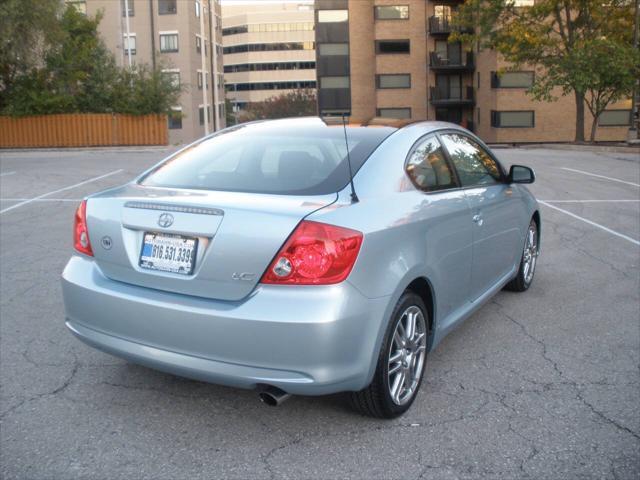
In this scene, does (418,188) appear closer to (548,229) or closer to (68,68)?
(548,229)

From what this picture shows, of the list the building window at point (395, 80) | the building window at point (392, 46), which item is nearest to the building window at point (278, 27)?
the building window at point (392, 46)

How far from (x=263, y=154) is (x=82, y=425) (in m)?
1.80

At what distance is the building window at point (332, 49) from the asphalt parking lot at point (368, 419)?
5815 centimetres

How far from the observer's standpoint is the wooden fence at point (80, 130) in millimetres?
34312

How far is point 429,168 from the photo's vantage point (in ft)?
14.4

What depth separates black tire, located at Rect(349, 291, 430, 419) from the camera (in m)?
3.59

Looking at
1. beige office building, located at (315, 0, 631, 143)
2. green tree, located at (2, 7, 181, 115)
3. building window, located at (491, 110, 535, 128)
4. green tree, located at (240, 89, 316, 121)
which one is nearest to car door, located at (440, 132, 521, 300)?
green tree, located at (2, 7, 181, 115)

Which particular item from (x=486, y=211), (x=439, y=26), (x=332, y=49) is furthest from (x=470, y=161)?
(x=332, y=49)

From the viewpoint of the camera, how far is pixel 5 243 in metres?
8.66

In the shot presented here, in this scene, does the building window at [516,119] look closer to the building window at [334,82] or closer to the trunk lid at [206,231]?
the building window at [334,82]

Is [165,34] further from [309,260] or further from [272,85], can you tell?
[272,85]

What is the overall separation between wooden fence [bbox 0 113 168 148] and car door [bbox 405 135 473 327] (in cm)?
3184

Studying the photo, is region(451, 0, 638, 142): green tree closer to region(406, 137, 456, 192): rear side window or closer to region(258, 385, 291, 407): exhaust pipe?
region(406, 137, 456, 192): rear side window

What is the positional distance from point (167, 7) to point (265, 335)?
192 ft
